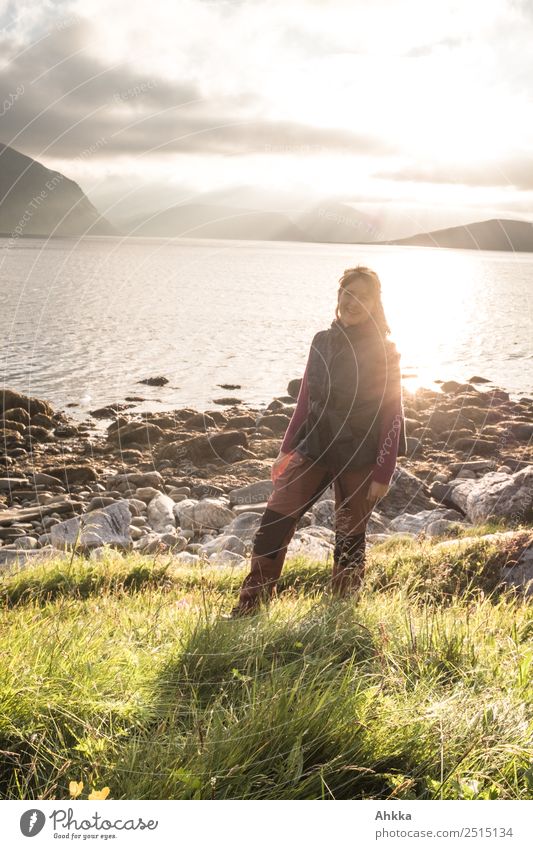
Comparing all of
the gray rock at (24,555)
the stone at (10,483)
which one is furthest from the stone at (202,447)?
the gray rock at (24,555)

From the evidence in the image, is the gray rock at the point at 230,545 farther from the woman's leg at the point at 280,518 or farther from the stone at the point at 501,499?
the woman's leg at the point at 280,518

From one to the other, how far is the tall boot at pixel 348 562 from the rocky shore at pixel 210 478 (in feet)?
6.04

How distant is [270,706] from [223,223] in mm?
5575

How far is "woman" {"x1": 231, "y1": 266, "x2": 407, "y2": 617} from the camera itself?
4805 mm

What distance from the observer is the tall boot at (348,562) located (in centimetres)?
514

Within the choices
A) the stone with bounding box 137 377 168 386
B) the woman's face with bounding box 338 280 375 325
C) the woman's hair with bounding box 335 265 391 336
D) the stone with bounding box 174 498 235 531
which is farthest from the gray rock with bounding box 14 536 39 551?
the stone with bounding box 137 377 168 386

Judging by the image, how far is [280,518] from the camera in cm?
512

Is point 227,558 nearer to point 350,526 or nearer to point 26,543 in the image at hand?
point 350,526

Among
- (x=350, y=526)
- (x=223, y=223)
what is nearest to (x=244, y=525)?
(x=223, y=223)

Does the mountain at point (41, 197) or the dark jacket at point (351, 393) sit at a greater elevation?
the mountain at point (41, 197)

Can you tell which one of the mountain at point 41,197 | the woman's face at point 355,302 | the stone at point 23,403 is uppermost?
the mountain at point 41,197

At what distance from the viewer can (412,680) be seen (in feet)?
12.1
